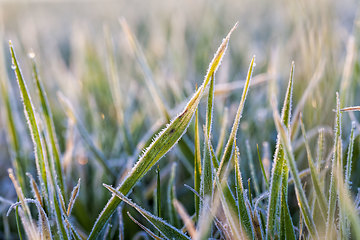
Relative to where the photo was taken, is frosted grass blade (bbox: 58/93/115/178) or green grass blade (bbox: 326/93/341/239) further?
frosted grass blade (bbox: 58/93/115/178)

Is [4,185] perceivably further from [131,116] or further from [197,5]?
[197,5]

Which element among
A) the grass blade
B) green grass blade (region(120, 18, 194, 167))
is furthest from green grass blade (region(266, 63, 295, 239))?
green grass blade (region(120, 18, 194, 167))

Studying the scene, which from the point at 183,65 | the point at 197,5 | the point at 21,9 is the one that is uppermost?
the point at 21,9

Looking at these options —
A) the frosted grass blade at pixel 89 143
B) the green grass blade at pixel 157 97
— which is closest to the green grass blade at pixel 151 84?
the green grass blade at pixel 157 97

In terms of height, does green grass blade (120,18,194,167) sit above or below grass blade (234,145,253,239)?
above

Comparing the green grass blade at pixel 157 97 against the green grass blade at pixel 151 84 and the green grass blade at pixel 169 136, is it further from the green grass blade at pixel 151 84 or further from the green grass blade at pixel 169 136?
the green grass blade at pixel 169 136

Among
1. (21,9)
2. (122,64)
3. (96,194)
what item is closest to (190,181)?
(96,194)

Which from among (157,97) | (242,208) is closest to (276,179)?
(242,208)

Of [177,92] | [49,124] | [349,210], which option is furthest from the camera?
[177,92]

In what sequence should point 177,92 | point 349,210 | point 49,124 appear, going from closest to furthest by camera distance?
point 349,210
point 49,124
point 177,92

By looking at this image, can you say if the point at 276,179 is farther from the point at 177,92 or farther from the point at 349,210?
the point at 177,92

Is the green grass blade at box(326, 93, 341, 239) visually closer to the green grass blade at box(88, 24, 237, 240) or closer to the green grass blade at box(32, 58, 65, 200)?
the green grass blade at box(88, 24, 237, 240)
